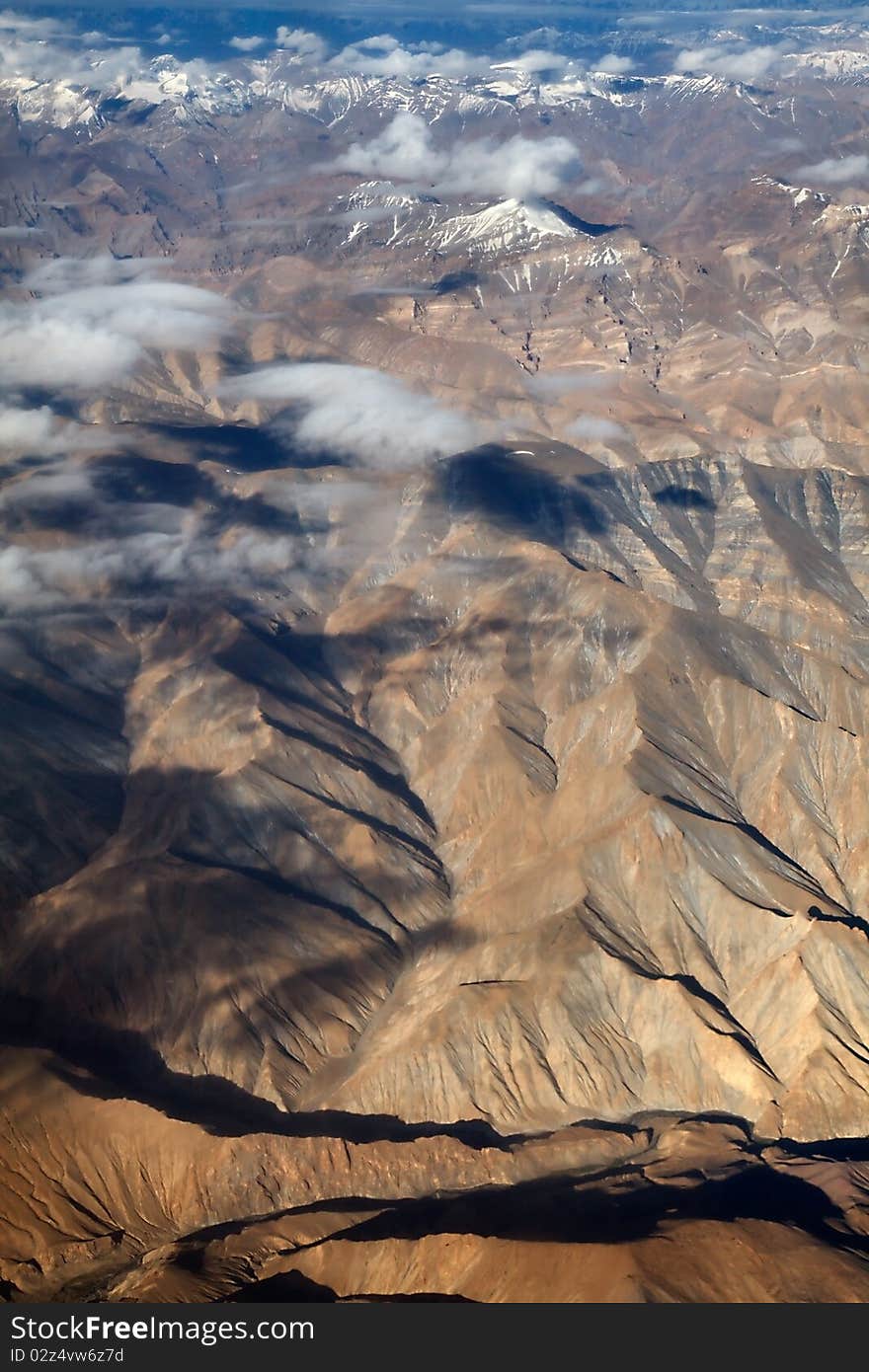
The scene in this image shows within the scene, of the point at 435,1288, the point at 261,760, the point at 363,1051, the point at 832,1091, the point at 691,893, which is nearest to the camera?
the point at 435,1288

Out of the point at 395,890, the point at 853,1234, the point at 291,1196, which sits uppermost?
the point at 853,1234

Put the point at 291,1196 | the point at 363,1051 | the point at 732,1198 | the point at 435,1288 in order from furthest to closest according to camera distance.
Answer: the point at 363,1051, the point at 291,1196, the point at 732,1198, the point at 435,1288

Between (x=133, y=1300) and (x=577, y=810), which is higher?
(x=133, y=1300)

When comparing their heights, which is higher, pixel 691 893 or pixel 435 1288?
pixel 435 1288

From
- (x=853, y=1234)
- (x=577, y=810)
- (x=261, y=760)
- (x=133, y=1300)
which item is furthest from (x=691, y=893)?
(x=133, y=1300)

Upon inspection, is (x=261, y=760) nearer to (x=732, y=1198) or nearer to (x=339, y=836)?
(x=339, y=836)

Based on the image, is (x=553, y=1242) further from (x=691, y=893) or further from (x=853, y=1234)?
(x=691, y=893)

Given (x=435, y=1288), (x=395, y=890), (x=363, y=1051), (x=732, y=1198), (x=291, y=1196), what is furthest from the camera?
(x=395, y=890)

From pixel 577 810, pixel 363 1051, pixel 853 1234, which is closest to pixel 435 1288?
pixel 853 1234

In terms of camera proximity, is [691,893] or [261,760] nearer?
[691,893]
